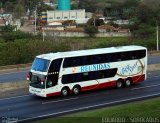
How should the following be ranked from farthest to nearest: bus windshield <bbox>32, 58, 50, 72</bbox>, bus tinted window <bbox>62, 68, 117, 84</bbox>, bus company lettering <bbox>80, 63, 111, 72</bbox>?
1. bus company lettering <bbox>80, 63, 111, 72</bbox>
2. bus tinted window <bbox>62, 68, 117, 84</bbox>
3. bus windshield <bbox>32, 58, 50, 72</bbox>

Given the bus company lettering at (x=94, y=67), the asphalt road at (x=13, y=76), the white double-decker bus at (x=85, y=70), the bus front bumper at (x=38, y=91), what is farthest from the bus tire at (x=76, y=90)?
the asphalt road at (x=13, y=76)

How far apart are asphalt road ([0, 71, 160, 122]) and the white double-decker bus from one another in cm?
52

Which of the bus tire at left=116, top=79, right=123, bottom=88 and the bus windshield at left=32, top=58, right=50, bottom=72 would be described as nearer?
the bus windshield at left=32, top=58, right=50, bottom=72

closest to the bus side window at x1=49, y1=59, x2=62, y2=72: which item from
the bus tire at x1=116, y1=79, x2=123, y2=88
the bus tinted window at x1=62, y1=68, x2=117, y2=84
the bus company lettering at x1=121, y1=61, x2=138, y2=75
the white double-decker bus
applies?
the white double-decker bus

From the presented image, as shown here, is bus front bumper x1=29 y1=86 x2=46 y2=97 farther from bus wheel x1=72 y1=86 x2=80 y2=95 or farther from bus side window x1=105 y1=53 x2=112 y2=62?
bus side window x1=105 y1=53 x2=112 y2=62

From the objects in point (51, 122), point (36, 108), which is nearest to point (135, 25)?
point (36, 108)

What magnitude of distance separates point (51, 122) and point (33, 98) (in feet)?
29.6

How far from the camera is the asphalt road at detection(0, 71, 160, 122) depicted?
20.8m

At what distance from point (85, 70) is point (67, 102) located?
3359mm

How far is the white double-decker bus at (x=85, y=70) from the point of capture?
25.0m

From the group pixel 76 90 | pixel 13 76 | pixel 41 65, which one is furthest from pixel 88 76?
pixel 13 76

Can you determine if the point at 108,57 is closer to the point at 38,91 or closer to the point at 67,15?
the point at 38,91

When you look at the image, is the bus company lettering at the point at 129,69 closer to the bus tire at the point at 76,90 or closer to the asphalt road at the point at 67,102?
the asphalt road at the point at 67,102

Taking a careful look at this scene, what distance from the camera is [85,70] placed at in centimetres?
2642
